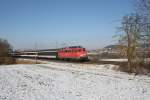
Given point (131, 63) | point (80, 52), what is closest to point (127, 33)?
point (131, 63)

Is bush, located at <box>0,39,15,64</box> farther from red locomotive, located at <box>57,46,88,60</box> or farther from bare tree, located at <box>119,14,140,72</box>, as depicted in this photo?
bare tree, located at <box>119,14,140,72</box>

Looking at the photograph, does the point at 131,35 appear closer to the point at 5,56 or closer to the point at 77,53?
the point at 77,53

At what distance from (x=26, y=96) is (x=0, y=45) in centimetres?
5730

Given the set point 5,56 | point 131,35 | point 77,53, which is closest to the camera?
point 131,35

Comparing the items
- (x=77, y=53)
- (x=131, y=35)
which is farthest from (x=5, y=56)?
(x=131, y=35)

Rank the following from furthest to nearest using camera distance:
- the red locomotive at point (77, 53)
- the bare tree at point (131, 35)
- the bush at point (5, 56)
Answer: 1. the bush at point (5, 56)
2. the red locomotive at point (77, 53)
3. the bare tree at point (131, 35)

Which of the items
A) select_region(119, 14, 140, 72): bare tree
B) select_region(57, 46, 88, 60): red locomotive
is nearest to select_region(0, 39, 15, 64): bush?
select_region(57, 46, 88, 60): red locomotive

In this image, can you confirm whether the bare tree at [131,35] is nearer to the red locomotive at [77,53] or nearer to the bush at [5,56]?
the red locomotive at [77,53]

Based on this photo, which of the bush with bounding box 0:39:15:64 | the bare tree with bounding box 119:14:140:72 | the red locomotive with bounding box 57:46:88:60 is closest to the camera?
the bare tree with bounding box 119:14:140:72

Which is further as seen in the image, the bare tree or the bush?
the bush

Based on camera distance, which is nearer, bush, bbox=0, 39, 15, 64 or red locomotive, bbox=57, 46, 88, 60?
red locomotive, bbox=57, 46, 88, 60

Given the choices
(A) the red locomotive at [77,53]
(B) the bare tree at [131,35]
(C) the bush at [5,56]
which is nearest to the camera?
(B) the bare tree at [131,35]

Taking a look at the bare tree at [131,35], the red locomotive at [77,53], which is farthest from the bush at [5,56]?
the bare tree at [131,35]

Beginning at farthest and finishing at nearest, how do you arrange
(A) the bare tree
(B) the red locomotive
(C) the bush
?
(C) the bush < (B) the red locomotive < (A) the bare tree
